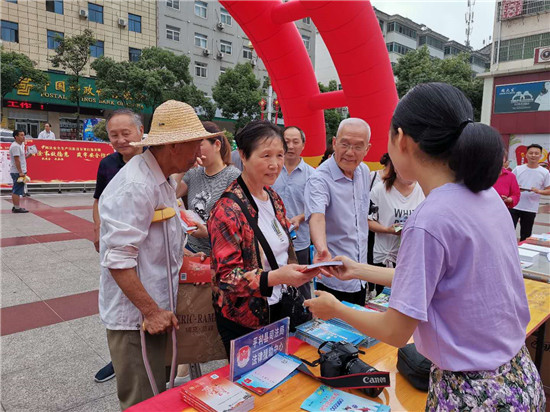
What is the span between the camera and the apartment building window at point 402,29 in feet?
105

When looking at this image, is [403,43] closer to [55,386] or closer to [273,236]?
[273,236]

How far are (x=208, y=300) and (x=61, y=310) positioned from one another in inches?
95.7

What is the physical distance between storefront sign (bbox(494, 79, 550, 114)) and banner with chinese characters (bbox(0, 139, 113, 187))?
726 inches

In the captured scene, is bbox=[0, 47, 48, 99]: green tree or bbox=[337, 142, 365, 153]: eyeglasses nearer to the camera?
bbox=[337, 142, 365, 153]: eyeglasses

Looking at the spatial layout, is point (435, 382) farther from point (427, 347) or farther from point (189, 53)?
point (189, 53)

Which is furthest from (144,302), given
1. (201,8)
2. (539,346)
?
(201,8)

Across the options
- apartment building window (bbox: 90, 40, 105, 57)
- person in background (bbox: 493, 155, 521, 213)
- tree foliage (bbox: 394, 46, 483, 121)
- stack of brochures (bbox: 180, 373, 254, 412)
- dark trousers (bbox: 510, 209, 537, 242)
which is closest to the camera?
stack of brochures (bbox: 180, 373, 254, 412)

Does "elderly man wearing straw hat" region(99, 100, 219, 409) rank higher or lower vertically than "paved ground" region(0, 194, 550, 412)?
higher

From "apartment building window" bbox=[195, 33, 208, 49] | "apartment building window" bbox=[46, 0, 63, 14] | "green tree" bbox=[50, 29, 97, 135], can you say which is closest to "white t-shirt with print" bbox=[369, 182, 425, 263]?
"green tree" bbox=[50, 29, 97, 135]

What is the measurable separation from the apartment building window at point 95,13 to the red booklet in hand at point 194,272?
2359cm

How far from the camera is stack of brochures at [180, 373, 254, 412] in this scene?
108cm

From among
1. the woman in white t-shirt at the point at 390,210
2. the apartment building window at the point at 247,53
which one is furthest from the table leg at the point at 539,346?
the apartment building window at the point at 247,53

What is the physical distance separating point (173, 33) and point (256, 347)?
1012 inches

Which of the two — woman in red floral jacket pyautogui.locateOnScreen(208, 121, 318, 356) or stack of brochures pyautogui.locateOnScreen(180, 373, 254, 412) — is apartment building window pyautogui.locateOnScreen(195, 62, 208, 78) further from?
stack of brochures pyautogui.locateOnScreen(180, 373, 254, 412)
